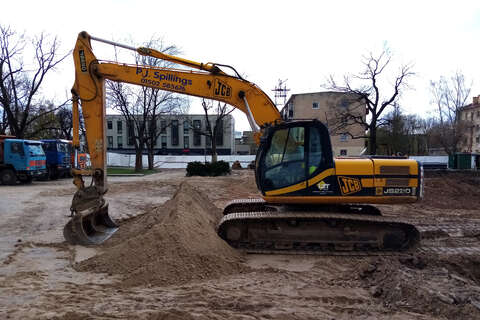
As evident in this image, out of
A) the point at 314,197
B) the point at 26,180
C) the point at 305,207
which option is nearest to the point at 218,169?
the point at 26,180

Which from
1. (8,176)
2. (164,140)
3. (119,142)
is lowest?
(8,176)

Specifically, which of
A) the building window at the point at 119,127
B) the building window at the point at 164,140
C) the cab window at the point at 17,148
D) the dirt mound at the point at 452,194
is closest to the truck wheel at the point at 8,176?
the cab window at the point at 17,148

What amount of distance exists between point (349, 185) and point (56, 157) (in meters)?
21.4

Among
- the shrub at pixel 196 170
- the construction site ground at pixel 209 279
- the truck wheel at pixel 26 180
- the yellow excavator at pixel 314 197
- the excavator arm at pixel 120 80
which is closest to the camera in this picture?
the construction site ground at pixel 209 279

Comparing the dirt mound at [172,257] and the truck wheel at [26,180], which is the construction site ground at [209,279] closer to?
the dirt mound at [172,257]

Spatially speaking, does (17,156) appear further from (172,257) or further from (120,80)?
(172,257)

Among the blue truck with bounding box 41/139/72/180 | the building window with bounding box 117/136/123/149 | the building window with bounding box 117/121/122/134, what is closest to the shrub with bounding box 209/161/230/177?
the blue truck with bounding box 41/139/72/180

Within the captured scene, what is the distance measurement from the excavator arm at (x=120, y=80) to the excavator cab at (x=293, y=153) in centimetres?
68

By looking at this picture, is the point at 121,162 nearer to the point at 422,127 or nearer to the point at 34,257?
the point at 34,257

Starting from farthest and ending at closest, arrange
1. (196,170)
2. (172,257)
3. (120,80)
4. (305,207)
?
(196,170)
(120,80)
(305,207)
(172,257)

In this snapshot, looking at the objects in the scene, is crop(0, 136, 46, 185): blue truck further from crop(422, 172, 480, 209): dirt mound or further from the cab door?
crop(422, 172, 480, 209): dirt mound

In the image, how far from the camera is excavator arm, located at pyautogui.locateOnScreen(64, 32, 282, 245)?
22.7 ft

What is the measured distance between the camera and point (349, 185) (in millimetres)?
6219

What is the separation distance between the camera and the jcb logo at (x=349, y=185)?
20.3 feet
